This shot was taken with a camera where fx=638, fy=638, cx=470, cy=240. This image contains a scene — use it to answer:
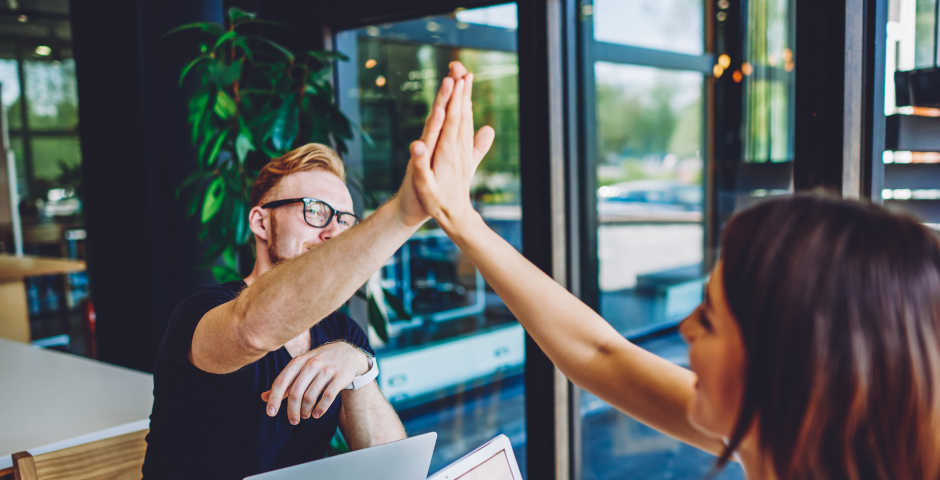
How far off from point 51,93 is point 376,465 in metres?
8.68

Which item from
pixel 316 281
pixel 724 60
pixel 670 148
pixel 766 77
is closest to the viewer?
pixel 316 281

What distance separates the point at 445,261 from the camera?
5.04 metres

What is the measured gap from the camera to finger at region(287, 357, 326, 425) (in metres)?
1.16

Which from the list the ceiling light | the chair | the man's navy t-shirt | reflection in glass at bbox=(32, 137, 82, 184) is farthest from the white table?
reflection in glass at bbox=(32, 137, 82, 184)

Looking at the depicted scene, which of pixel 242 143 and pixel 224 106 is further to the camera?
pixel 224 106

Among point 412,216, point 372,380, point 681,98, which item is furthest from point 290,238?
point 681,98

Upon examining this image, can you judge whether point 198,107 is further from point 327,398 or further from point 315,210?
point 327,398

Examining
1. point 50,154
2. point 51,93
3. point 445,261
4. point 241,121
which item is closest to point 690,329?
point 241,121

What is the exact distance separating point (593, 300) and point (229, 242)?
147cm

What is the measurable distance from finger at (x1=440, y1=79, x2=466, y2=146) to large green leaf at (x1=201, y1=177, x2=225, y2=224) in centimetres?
172

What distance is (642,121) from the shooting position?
21.7 ft

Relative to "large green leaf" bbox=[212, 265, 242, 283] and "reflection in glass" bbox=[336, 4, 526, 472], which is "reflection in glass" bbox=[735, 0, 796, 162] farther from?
"large green leaf" bbox=[212, 265, 242, 283]

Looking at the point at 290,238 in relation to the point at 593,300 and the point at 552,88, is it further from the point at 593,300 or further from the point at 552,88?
the point at 593,300

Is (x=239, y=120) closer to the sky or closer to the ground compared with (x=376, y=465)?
closer to the sky
